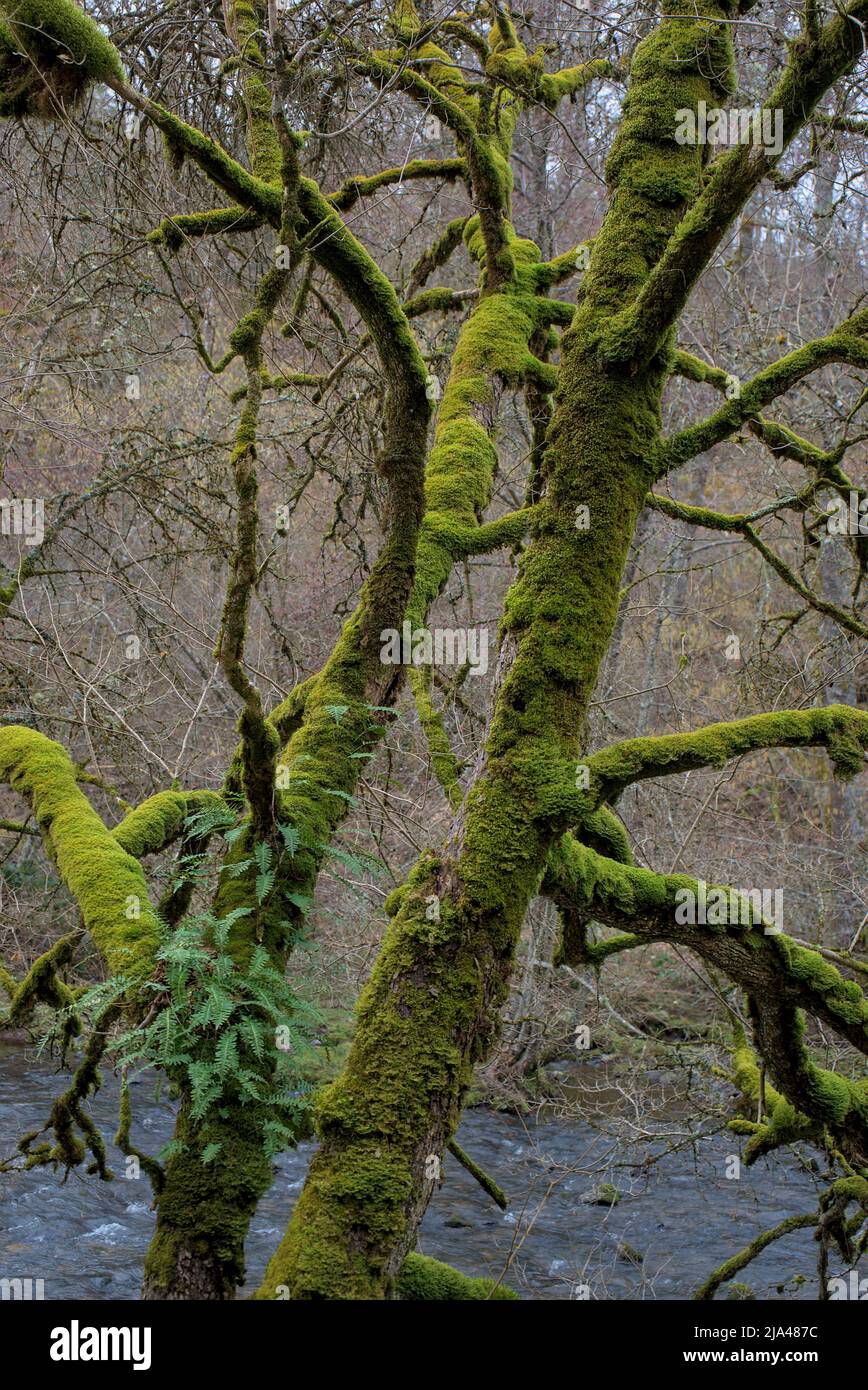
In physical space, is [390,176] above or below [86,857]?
above

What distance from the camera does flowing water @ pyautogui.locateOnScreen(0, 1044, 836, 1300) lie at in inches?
307

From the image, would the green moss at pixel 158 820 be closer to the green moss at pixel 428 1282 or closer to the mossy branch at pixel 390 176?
the green moss at pixel 428 1282

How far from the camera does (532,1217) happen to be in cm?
754

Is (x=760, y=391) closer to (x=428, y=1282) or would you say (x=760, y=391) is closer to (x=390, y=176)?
(x=390, y=176)

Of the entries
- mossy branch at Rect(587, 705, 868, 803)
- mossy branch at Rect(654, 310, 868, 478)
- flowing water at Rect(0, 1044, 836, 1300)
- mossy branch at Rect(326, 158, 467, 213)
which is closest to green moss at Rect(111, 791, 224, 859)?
mossy branch at Rect(587, 705, 868, 803)

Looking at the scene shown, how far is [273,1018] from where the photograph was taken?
14.8ft

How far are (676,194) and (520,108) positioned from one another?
143 inches

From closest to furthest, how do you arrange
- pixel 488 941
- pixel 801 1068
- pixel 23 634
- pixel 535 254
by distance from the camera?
pixel 488 941
pixel 801 1068
pixel 535 254
pixel 23 634

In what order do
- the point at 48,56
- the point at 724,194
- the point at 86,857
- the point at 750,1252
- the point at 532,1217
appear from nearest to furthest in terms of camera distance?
the point at 724,194, the point at 48,56, the point at 86,857, the point at 750,1252, the point at 532,1217

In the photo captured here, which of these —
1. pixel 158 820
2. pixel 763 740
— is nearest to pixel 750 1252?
pixel 763 740

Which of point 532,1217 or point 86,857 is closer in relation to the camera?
point 86,857

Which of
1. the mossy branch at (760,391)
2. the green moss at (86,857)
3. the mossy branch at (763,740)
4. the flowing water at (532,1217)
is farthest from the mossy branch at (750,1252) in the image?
the mossy branch at (760,391)
